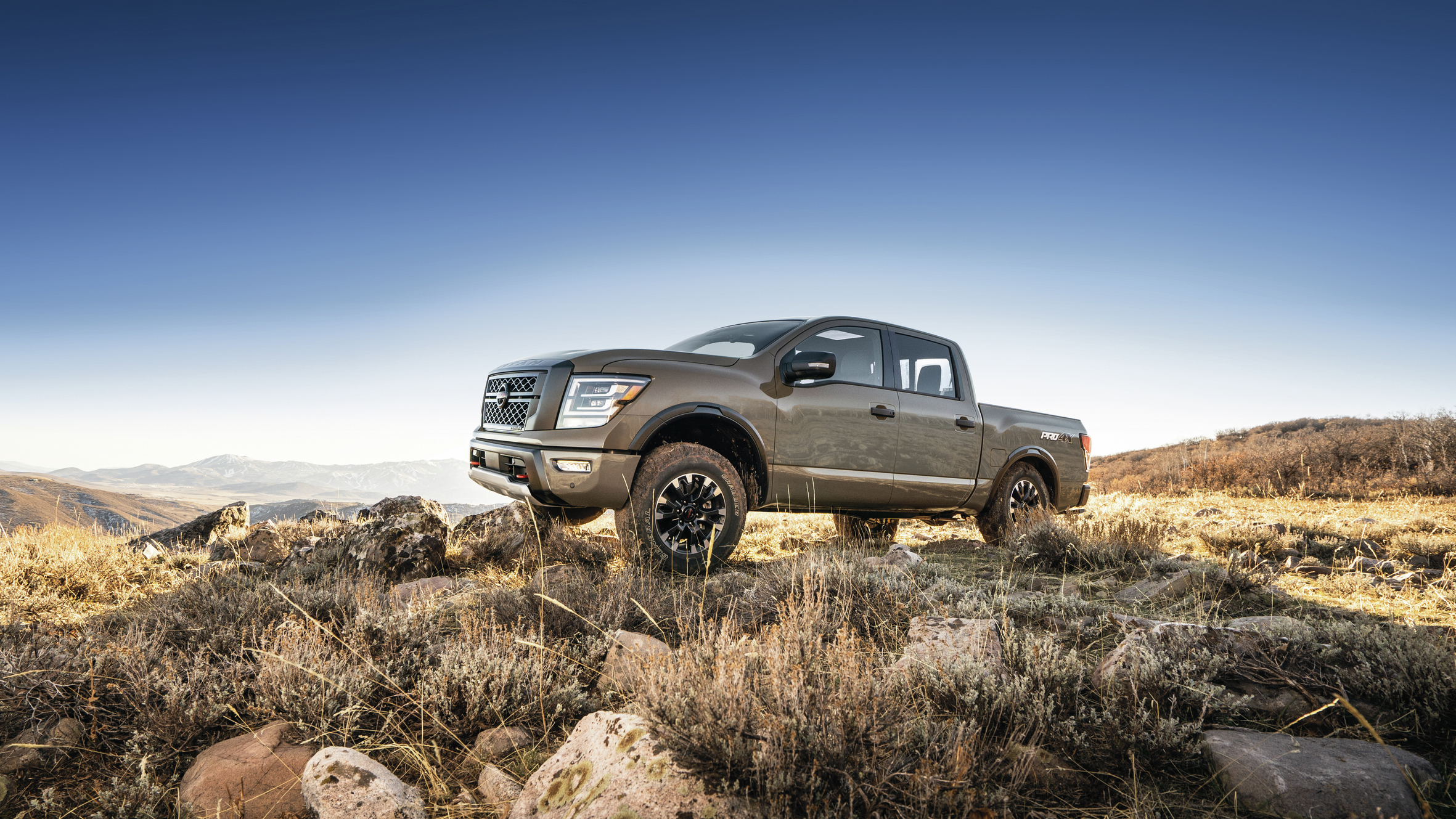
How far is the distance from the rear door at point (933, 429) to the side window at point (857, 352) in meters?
0.21

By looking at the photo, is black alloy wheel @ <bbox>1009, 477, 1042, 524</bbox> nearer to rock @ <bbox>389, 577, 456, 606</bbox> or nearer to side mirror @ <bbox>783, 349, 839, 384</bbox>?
side mirror @ <bbox>783, 349, 839, 384</bbox>

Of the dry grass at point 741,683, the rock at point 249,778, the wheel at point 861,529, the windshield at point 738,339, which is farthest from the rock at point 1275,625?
the wheel at point 861,529

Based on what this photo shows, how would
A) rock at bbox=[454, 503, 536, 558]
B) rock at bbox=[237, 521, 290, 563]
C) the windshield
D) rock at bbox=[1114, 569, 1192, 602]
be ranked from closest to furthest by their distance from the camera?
1. rock at bbox=[1114, 569, 1192, 602]
2. the windshield
3. rock at bbox=[454, 503, 536, 558]
4. rock at bbox=[237, 521, 290, 563]

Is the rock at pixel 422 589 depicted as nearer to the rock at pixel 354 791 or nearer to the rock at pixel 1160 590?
the rock at pixel 354 791

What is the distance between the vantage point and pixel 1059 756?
2.38 metres

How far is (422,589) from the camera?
469 centimetres

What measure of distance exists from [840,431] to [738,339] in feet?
3.93

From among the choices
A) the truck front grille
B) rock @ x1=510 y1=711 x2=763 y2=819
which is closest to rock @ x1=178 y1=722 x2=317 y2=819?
rock @ x1=510 y1=711 x2=763 y2=819

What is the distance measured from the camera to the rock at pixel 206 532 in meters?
7.07

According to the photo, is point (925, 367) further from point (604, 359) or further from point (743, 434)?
point (604, 359)

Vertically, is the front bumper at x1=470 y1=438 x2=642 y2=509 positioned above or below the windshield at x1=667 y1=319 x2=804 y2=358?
below

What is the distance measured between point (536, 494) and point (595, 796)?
9.80ft

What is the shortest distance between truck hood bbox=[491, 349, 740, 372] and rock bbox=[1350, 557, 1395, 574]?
5.13 metres

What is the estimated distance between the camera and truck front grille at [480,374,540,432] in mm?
5133
